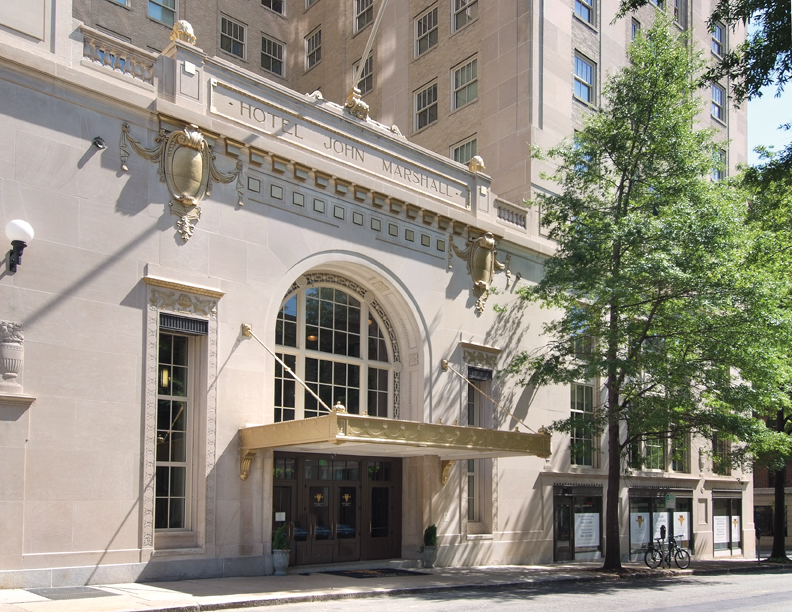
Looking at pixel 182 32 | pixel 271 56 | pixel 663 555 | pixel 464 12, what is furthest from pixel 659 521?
pixel 271 56

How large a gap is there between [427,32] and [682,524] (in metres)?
23.2

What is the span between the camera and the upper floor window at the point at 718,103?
4225 cm

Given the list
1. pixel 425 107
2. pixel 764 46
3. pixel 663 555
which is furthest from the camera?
pixel 425 107

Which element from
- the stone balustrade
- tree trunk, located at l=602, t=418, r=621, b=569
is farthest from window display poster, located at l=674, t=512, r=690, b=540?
the stone balustrade

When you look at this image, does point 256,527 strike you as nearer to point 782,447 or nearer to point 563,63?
point 782,447

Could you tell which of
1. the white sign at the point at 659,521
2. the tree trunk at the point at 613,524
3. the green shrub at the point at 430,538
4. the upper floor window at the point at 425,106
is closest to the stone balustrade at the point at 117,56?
the green shrub at the point at 430,538

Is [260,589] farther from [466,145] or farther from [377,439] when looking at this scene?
[466,145]

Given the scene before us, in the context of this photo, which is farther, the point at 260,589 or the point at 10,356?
the point at 260,589

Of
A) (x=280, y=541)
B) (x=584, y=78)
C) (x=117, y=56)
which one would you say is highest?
(x=584, y=78)

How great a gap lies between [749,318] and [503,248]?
311 inches

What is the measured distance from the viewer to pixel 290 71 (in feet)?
133

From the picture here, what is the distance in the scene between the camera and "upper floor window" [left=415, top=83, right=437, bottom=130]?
3434 cm

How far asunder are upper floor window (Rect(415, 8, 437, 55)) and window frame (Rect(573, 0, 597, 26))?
19.3ft

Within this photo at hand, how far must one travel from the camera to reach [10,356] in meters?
15.2
